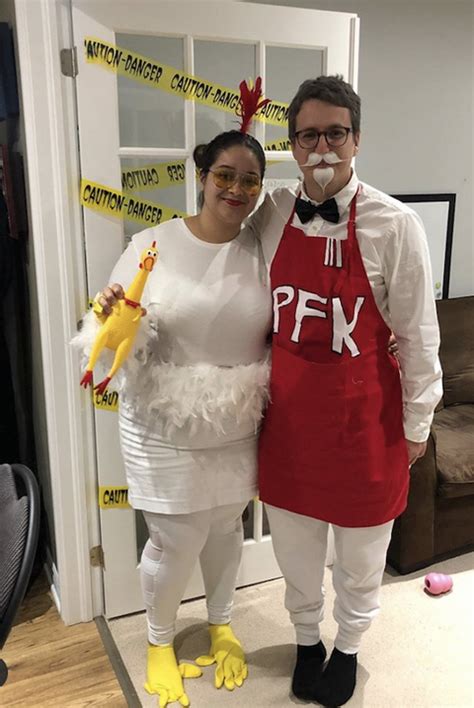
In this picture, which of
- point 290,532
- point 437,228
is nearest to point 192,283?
point 290,532

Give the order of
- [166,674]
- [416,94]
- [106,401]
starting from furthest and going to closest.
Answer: [416,94] < [106,401] < [166,674]

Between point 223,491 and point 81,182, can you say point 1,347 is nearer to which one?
point 81,182

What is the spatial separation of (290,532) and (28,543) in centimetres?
85

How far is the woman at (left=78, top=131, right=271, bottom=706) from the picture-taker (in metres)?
1.57

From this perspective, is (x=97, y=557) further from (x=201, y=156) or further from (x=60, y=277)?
(x=201, y=156)

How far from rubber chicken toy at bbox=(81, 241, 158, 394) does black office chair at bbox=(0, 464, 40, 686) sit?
0.30 meters

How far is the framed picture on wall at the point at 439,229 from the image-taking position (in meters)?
3.08

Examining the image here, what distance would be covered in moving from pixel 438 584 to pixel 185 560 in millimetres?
997

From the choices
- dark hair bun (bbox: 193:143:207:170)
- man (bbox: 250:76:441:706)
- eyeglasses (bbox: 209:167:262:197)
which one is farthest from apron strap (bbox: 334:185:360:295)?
dark hair bun (bbox: 193:143:207:170)

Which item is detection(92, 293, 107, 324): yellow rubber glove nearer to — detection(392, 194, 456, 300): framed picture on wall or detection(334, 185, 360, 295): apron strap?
detection(334, 185, 360, 295): apron strap

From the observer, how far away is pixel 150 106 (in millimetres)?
1897

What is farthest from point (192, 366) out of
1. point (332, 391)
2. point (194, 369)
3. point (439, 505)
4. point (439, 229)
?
point (439, 229)

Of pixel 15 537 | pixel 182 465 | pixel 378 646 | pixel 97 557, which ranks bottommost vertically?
pixel 378 646

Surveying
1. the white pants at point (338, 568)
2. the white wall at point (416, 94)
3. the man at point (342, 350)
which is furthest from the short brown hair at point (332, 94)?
the white wall at point (416, 94)
